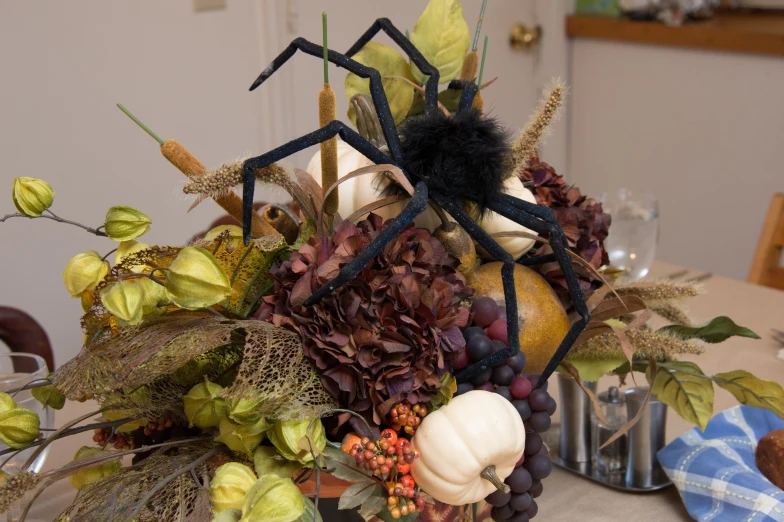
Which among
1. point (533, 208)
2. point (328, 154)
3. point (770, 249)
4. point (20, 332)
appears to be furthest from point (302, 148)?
point (770, 249)

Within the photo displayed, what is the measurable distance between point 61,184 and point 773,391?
156 cm

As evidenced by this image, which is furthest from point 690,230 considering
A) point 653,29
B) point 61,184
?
point 61,184

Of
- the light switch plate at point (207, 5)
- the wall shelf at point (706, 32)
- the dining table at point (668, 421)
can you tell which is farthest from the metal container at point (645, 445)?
the wall shelf at point (706, 32)

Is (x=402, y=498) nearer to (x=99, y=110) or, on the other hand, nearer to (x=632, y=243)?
(x=632, y=243)

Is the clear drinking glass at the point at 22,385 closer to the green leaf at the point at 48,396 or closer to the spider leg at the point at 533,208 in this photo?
the green leaf at the point at 48,396

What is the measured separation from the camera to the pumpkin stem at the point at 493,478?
0.51m

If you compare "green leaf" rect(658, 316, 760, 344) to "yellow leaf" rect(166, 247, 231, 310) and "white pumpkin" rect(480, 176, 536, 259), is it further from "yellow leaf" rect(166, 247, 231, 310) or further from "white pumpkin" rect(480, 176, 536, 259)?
"yellow leaf" rect(166, 247, 231, 310)

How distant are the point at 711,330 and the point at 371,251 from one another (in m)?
0.39

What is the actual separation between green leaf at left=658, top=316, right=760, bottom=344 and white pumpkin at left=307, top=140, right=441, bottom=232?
26 centimetres

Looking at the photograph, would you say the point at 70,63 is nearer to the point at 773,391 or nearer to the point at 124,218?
the point at 124,218

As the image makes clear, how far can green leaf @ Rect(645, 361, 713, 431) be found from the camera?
691mm

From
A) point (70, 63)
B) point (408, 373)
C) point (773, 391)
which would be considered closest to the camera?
point (408, 373)

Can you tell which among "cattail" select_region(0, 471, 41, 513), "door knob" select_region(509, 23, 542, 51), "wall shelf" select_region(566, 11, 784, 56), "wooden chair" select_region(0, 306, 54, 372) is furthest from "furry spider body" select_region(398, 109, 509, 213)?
"door knob" select_region(509, 23, 542, 51)

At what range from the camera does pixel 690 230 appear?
255 centimetres
